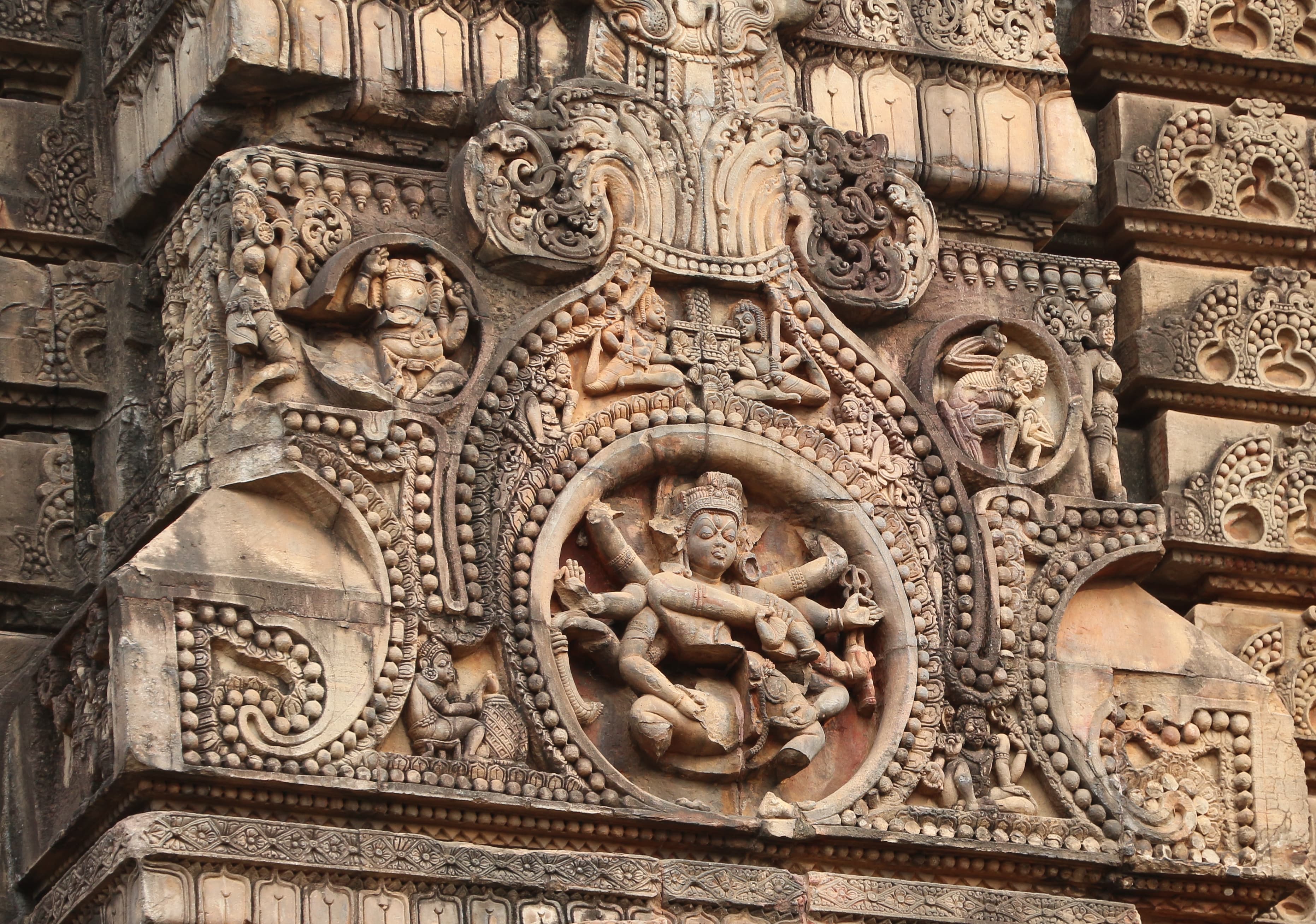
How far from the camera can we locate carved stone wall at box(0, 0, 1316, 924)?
9.89 m

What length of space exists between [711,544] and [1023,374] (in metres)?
1.44

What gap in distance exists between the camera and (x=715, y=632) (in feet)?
34.2

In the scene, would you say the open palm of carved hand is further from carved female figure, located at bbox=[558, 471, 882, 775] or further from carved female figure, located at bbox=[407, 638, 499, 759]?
carved female figure, located at bbox=[407, 638, 499, 759]

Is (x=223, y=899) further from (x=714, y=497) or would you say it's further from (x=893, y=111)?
(x=893, y=111)

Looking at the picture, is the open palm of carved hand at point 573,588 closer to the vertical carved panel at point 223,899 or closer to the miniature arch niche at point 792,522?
the miniature arch niche at point 792,522

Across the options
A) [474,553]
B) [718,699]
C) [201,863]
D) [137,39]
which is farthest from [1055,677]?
[137,39]

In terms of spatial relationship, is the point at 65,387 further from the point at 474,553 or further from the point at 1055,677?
the point at 1055,677

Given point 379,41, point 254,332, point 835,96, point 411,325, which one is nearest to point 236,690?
point 254,332

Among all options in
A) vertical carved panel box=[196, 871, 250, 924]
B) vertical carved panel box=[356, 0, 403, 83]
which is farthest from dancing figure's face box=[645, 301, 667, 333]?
vertical carved panel box=[196, 871, 250, 924]

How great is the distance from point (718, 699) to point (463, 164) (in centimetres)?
191

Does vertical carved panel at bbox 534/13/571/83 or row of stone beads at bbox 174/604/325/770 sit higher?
vertical carved panel at bbox 534/13/571/83

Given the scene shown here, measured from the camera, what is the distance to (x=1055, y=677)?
36.0ft

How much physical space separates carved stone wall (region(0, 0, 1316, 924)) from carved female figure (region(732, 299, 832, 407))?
15mm

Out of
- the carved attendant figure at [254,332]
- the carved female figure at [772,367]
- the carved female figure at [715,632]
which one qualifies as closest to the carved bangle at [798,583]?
the carved female figure at [715,632]
